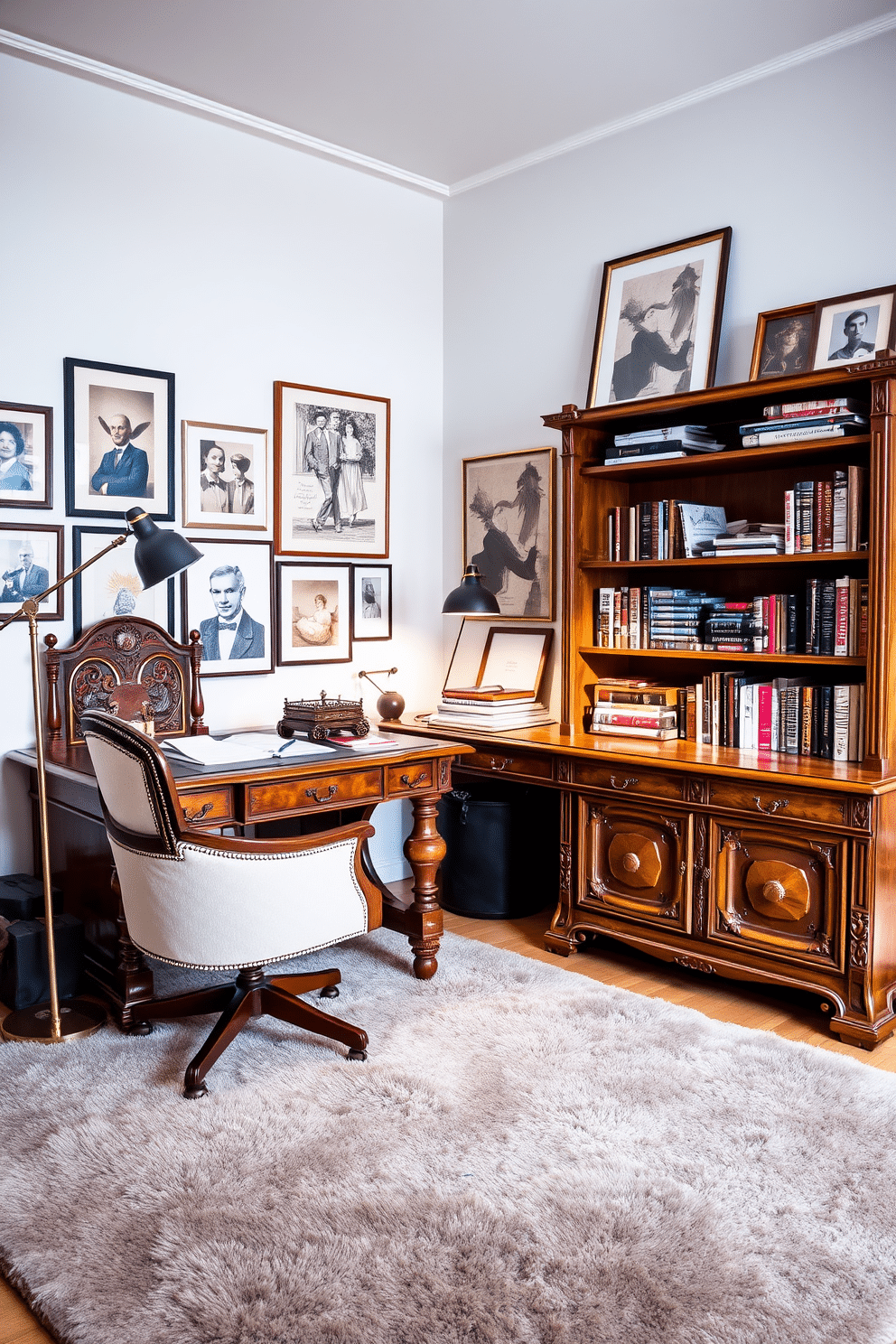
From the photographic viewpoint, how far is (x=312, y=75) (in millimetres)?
3936

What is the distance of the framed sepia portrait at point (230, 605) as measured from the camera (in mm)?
4277

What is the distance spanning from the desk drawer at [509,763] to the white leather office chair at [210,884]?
118 centimetres

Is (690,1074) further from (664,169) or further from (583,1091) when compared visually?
(664,169)

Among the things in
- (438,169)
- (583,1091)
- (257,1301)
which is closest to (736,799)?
(583,1091)

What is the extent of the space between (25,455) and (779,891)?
305 centimetres

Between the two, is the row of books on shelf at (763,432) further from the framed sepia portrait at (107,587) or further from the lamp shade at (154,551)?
the framed sepia portrait at (107,587)

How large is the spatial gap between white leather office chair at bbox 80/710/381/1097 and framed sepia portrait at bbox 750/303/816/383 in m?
2.24

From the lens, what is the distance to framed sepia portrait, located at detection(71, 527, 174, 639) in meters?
3.91

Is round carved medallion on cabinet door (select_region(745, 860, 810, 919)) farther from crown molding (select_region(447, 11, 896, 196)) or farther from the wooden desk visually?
crown molding (select_region(447, 11, 896, 196))

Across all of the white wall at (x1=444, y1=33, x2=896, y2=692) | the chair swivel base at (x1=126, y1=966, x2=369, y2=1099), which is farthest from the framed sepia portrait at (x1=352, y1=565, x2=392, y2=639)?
the chair swivel base at (x1=126, y1=966, x2=369, y2=1099)

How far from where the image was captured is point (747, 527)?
378cm

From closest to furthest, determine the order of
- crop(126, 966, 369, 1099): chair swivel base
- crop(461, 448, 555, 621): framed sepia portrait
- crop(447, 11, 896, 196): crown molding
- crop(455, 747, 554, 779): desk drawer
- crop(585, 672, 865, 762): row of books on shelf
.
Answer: crop(126, 966, 369, 1099): chair swivel base
crop(585, 672, 865, 762): row of books on shelf
crop(447, 11, 896, 196): crown molding
crop(455, 747, 554, 779): desk drawer
crop(461, 448, 555, 621): framed sepia portrait

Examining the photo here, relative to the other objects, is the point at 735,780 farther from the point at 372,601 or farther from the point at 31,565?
the point at 31,565

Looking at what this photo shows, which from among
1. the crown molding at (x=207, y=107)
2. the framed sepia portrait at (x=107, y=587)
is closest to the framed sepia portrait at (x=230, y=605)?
the framed sepia portrait at (x=107, y=587)
